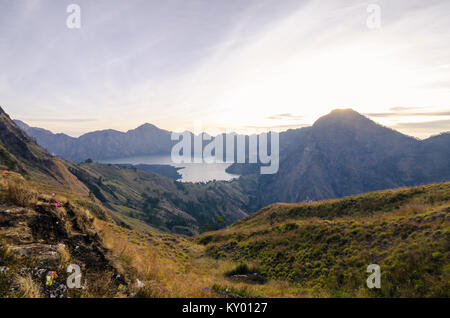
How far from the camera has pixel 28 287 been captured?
5.33 m

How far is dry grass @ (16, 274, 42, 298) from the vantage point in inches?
208

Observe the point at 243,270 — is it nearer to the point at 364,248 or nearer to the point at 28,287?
the point at 364,248

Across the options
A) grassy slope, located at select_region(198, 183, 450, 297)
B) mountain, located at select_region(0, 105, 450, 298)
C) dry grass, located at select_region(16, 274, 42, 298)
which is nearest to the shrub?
mountain, located at select_region(0, 105, 450, 298)

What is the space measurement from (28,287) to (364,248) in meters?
18.0

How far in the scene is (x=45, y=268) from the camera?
Answer: 252 inches

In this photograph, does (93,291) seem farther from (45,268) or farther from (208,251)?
(208,251)

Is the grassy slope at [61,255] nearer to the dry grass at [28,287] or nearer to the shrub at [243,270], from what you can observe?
the dry grass at [28,287]

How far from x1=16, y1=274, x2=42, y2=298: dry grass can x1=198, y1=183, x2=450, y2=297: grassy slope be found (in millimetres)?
12773

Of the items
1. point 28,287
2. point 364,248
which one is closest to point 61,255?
point 28,287

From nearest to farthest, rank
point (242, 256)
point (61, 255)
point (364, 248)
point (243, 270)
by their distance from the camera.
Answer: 1. point (61, 255)
2. point (364, 248)
3. point (243, 270)
4. point (242, 256)

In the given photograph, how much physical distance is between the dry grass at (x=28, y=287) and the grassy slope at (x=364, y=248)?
503 inches

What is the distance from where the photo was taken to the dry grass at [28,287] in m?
5.29

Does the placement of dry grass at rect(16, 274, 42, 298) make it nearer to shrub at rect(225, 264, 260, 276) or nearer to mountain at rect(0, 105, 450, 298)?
mountain at rect(0, 105, 450, 298)
